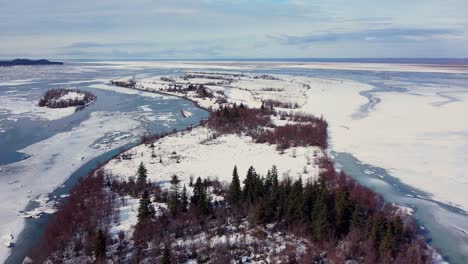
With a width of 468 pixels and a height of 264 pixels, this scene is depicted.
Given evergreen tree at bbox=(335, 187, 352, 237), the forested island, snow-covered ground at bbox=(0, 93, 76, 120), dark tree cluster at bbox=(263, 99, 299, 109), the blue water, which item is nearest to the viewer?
the forested island

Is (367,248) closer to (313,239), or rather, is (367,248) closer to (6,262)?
(313,239)

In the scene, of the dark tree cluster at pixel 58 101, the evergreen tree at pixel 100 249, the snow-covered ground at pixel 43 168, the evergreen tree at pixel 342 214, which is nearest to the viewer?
the evergreen tree at pixel 100 249

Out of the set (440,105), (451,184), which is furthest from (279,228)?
(440,105)

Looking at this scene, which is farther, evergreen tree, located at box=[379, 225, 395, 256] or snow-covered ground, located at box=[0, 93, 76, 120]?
snow-covered ground, located at box=[0, 93, 76, 120]

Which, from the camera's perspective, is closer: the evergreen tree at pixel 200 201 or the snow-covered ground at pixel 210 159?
the evergreen tree at pixel 200 201

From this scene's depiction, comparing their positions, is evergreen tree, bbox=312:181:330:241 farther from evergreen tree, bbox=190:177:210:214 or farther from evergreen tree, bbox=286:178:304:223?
evergreen tree, bbox=190:177:210:214

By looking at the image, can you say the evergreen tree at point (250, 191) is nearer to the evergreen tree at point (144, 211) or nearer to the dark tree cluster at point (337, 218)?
the dark tree cluster at point (337, 218)

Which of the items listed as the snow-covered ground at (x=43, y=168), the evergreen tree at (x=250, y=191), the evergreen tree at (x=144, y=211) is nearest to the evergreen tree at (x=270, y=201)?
the evergreen tree at (x=250, y=191)

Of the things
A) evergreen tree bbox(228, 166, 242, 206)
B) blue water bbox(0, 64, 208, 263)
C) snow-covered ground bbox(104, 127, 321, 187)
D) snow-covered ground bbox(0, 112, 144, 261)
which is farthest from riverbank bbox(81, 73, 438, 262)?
evergreen tree bbox(228, 166, 242, 206)
